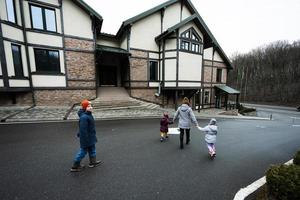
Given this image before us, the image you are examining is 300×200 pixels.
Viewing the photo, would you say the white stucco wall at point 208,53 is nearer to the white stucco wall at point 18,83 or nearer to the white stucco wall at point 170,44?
the white stucco wall at point 170,44

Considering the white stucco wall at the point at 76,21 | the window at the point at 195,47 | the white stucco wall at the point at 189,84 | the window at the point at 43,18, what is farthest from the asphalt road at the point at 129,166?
the window at the point at 195,47

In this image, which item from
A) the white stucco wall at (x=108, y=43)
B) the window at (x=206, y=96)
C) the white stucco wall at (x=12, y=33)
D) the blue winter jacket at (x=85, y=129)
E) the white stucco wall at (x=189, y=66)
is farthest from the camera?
the window at (x=206, y=96)

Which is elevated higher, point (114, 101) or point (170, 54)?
point (170, 54)

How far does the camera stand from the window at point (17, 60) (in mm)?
9719

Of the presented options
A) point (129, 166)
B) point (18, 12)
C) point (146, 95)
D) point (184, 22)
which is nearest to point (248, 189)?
point (129, 166)

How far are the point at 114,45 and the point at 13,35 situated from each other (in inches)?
333

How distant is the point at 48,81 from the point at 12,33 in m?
3.51

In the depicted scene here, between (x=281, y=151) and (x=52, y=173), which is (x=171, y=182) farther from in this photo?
(x=281, y=151)

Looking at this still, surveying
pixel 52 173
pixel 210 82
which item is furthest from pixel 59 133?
pixel 210 82

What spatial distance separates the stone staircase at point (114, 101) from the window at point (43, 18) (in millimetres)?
6218

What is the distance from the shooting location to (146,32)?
15.0 meters

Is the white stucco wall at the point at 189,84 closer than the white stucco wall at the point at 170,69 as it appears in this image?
No

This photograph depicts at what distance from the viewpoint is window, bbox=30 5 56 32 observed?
10.5 m

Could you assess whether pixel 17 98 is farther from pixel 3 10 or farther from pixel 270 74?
pixel 270 74
